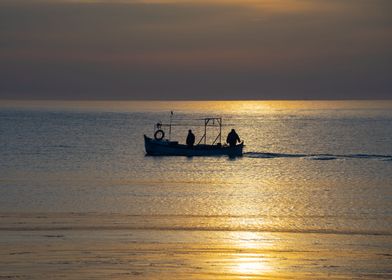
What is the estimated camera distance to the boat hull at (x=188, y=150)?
4806 centimetres

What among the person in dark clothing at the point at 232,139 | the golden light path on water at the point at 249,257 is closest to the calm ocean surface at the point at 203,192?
the golden light path on water at the point at 249,257

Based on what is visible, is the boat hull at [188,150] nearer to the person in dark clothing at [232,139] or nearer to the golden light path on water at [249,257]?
the person in dark clothing at [232,139]

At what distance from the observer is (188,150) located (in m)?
48.2

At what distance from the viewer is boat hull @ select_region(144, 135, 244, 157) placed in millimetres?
48062

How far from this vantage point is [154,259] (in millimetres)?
17625

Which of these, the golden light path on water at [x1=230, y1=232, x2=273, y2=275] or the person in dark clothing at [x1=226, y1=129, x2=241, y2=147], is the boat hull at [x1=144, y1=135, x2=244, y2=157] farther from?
the golden light path on water at [x1=230, y1=232, x2=273, y2=275]

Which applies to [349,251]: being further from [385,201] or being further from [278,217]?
[385,201]

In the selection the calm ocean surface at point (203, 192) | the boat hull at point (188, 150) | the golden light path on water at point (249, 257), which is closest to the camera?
A: the golden light path on water at point (249, 257)

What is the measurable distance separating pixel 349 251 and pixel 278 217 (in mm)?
5579

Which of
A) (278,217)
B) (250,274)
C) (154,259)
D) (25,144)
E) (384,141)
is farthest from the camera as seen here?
(384,141)

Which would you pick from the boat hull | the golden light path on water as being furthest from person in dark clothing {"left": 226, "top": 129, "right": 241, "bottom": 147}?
the golden light path on water

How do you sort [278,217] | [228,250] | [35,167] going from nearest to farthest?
[228,250]
[278,217]
[35,167]

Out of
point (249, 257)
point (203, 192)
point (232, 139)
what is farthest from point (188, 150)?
point (249, 257)

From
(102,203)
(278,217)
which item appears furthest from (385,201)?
(102,203)
